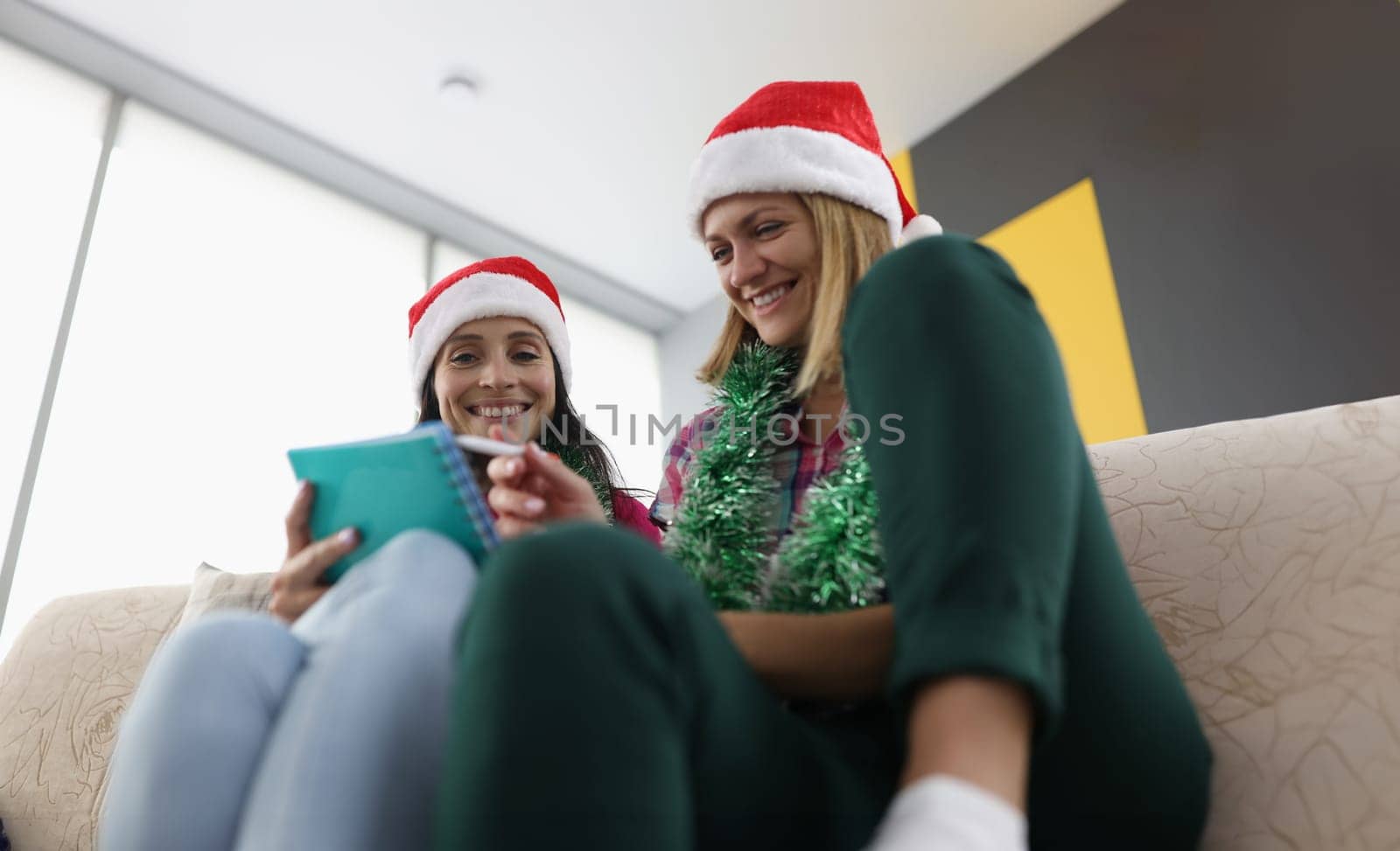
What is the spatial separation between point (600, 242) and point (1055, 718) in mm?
3215

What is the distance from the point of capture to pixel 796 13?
2490 millimetres

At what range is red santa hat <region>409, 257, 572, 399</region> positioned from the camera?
60.5 inches

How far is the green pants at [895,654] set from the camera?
1.15 ft

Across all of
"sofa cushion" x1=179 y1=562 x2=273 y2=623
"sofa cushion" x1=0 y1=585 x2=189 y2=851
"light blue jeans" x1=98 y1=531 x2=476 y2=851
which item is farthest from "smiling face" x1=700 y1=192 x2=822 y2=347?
"sofa cushion" x1=0 y1=585 x2=189 y2=851

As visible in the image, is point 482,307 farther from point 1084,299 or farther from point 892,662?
point 1084,299

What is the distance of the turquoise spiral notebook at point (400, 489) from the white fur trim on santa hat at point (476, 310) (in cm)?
86

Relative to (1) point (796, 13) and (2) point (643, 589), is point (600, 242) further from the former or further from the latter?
(2) point (643, 589)

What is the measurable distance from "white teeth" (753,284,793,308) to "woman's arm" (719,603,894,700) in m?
0.52

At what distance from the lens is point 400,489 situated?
2.04ft

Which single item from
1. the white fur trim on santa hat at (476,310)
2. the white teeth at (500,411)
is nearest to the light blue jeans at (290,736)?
the white teeth at (500,411)

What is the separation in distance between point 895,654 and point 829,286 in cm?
57

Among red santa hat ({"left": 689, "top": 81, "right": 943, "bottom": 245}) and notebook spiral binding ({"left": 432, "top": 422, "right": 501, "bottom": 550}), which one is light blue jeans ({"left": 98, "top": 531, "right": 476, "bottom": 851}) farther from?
red santa hat ({"left": 689, "top": 81, "right": 943, "bottom": 245})

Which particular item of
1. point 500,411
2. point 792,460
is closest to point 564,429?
point 500,411

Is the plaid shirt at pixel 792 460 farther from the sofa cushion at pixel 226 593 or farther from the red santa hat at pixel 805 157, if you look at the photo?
the sofa cushion at pixel 226 593
